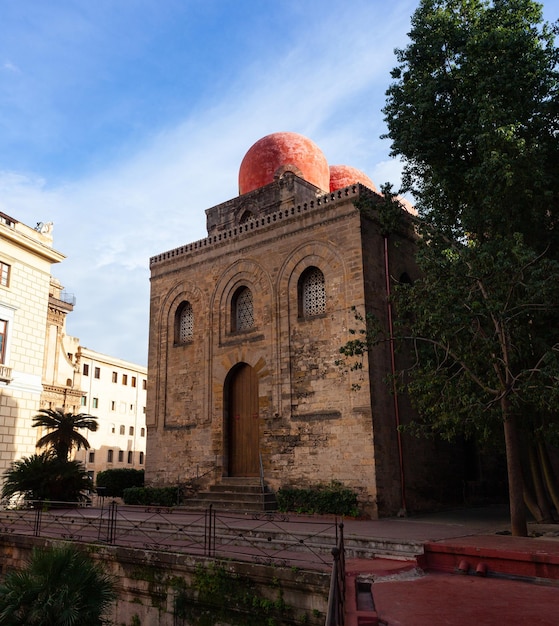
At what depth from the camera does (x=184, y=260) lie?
19984 millimetres

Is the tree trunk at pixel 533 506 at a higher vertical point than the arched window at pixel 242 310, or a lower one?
lower

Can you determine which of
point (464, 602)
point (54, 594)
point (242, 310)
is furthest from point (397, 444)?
point (54, 594)

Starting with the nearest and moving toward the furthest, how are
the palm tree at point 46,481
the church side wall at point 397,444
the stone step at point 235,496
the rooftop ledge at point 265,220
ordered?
the church side wall at point 397,444 < the stone step at point 235,496 < the rooftop ledge at point 265,220 < the palm tree at point 46,481

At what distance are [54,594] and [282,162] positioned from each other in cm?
1632

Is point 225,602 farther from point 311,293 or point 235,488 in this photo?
point 311,293

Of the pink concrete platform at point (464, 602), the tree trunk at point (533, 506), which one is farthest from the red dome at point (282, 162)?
the pink concrete platform at point (464, 602)

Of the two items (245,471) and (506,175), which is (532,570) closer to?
(506,175)

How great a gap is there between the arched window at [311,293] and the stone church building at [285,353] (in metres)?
0.04

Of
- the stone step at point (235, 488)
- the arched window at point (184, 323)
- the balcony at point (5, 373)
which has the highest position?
the arched window at point (184, 323)

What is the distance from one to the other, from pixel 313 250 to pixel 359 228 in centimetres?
157

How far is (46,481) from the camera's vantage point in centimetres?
1758

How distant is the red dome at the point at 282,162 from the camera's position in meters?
20.4

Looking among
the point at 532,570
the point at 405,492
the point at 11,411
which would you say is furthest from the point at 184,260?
the point at 532,570

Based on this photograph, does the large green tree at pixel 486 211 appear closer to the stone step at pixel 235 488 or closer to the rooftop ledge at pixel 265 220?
the rooftop ledge at pixel 265 220
